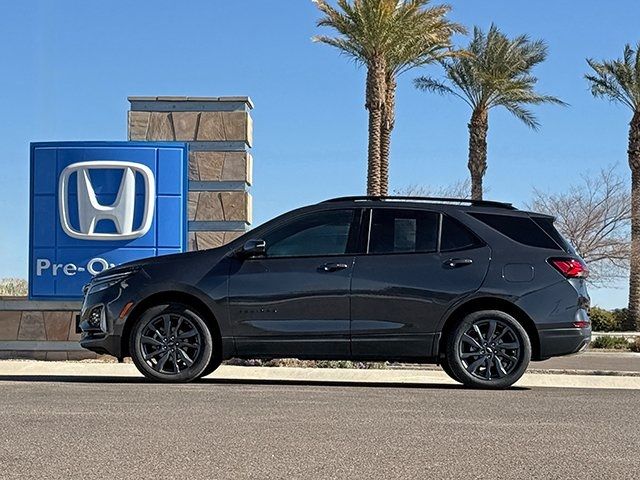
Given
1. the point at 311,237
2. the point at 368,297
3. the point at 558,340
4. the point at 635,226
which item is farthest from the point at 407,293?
the point at 635,226

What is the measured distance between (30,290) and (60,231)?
993 mm

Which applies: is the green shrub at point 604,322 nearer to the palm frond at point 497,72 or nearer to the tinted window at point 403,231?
the palm frond at point 497,72

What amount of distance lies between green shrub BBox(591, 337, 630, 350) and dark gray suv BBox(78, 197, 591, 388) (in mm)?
24923

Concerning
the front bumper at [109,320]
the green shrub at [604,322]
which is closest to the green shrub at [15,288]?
the front bumper at [109,320]

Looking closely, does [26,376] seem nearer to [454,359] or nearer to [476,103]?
[454,359]

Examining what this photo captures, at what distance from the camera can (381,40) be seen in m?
36.8

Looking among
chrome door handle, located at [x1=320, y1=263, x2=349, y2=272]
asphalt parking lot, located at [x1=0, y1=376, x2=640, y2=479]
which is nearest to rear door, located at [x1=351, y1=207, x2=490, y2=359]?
chrome door handle, located at [x1=320, y1=263, x2=349, y2=272]

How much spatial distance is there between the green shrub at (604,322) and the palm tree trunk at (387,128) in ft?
40.0

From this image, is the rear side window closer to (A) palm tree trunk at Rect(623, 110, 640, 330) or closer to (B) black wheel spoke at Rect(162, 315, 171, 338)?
(B) black wheel spoke at Rect(162, 315, 171, 338)

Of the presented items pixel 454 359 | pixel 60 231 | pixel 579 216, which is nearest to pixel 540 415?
pixel 454 359

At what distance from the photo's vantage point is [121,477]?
675 cm

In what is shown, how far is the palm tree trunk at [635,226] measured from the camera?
4794 centimetres

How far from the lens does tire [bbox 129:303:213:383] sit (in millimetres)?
12469

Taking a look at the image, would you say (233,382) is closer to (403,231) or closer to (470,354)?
(403,231)
